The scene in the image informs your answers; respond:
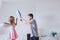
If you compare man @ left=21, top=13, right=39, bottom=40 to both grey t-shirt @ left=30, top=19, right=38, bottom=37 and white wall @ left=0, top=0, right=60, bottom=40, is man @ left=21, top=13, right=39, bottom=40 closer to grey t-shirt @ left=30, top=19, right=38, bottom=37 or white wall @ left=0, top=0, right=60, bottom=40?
grey t-shirt @ left=30, top=19, right=38, bottom=37

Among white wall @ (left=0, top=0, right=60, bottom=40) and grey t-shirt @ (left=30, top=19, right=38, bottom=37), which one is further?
white wall @ (left=0, top=0, right=60, bottom=40)

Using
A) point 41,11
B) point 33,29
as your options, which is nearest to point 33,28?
point 33,29

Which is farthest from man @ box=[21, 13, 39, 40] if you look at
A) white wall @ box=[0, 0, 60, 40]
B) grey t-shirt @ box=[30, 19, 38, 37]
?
white wall @ box=[0, 0, 60, 40]

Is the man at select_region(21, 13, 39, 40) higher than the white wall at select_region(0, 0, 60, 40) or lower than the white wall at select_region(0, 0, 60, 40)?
lower

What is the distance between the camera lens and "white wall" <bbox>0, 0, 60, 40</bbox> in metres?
1.49

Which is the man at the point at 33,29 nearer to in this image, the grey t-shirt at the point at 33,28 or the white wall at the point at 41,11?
the grey t-shirt at the point at 33,28

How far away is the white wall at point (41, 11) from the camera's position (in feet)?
4.90

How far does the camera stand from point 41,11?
1.51m

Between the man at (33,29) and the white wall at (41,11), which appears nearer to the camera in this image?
the man at (33,29)

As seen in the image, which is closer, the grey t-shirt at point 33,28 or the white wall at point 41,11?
the grey t-shirt at point 33,28

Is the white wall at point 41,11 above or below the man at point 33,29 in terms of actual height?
above

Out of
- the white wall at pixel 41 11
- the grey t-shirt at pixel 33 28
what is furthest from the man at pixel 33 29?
the white wall at pixel 41 11

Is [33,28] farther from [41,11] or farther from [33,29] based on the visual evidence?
[41,11]

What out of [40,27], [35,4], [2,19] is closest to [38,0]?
[35,4]
